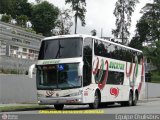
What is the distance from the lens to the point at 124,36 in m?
96.5

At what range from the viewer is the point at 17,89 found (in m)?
34.0

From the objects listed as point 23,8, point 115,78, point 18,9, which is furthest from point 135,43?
point 115,78

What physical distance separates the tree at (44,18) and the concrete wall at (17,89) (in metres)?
61.2

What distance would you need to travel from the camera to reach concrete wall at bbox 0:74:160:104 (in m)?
32.5

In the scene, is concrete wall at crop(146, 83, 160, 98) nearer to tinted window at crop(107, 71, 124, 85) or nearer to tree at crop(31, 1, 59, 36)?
tinted window at crop(107, 71, 124, 85)

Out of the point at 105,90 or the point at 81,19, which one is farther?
the point at 81,19

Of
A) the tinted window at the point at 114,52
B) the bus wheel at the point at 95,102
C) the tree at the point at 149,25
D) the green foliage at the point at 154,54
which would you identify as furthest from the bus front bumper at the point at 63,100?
the tree at the point at 149,25

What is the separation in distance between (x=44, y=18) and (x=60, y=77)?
234 feet

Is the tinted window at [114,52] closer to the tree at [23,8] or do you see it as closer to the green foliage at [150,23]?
the tree at [23,8]

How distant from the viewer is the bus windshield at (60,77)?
26.8 m

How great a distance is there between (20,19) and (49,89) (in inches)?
2446

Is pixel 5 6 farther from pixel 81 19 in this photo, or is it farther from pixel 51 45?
pixel 51 45

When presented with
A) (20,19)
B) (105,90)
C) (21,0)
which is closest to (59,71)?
(105,90)

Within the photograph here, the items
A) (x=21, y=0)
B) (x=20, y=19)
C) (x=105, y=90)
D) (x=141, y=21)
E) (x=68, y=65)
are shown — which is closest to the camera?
(x=68, y=65)
